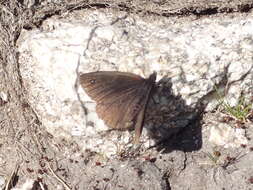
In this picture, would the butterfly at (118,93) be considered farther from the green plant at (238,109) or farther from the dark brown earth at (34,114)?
the green plant at (238,109)

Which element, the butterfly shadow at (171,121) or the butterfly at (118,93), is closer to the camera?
the butterfly at (118,93)

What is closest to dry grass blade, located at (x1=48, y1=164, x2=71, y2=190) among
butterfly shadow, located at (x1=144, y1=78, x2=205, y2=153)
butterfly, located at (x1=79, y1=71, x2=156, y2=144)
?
butterfly, located at (x1=79, y1=71, x2=156, y2=144)

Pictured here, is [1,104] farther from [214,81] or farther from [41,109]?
[214,81]

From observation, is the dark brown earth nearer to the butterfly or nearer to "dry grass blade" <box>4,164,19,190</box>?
"dry grass blade" <box>4,164,19,190</box>

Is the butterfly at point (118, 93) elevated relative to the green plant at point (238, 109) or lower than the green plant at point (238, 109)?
elevated

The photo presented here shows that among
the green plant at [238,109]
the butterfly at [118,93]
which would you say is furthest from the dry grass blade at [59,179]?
the green plant at [238,109]

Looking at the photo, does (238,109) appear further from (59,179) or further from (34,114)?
(34,114)
